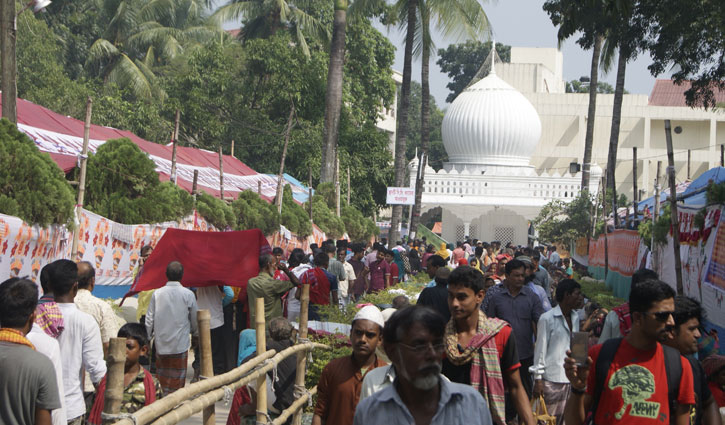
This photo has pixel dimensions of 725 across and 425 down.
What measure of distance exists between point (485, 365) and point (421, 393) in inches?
65.4

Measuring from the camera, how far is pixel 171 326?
8.84 meters

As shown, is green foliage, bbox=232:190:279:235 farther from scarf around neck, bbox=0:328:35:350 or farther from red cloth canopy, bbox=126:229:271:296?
scarf around neck, bbox=0:328:35:350

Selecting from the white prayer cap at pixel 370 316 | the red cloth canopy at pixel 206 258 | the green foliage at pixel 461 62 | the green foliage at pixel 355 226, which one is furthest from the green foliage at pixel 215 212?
the green foliage at pixel 461 62

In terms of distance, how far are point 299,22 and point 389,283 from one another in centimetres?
2476

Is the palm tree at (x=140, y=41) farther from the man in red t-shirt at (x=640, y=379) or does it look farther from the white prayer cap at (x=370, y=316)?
the man in red t-shirt at (x=640, y=379)

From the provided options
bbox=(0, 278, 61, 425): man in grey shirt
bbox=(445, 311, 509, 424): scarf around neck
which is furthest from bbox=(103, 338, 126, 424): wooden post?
bbox=(445, 311, 509, 424): scarf around neck

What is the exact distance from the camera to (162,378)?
8938 millimetres

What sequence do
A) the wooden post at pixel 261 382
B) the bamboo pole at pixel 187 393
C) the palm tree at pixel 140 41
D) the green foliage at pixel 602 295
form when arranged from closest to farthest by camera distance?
the bamboo pole at pixel 187 393 → the wooden post at pixel 261 382 → the green foliage at pixel 602 295 → the palm tree at pixel 140 41

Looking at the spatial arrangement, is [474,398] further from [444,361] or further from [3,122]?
[3,122]

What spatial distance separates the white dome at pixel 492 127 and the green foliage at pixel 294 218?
25220 millimetres

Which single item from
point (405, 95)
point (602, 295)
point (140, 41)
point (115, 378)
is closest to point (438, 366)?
point (115, 378)

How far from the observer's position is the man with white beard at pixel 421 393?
3.27 meters

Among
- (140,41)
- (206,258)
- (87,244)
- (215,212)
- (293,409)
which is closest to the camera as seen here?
(293,409)

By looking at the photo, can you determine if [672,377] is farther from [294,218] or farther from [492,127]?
[492,127]
